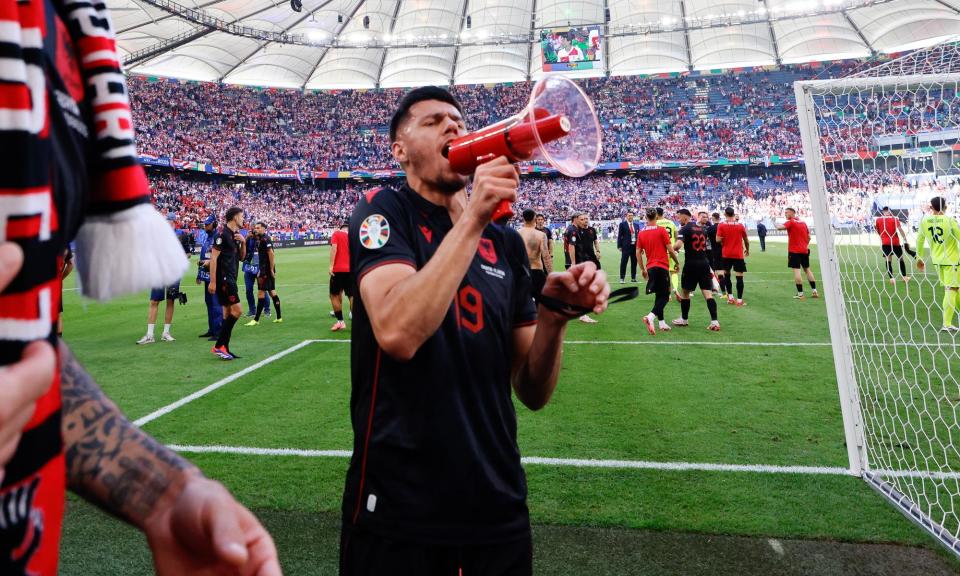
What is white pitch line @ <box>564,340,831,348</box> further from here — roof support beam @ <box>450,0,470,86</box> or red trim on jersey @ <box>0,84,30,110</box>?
roof support beam @ <box>450,0,470,86</box>

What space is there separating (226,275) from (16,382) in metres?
8.77

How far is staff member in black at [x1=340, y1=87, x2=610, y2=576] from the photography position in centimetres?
151

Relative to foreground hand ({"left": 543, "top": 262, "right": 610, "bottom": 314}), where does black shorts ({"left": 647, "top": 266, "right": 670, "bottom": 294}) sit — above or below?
above

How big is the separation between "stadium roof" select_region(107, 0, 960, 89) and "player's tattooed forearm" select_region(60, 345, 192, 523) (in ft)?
122

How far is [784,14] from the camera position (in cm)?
3956

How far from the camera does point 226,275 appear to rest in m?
8.64

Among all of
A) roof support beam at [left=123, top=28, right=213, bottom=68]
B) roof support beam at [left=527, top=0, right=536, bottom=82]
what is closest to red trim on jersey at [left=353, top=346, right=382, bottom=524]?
roof support beam at [left=123, top=28, right=213, bottom=68]

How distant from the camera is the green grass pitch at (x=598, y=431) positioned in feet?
11.6

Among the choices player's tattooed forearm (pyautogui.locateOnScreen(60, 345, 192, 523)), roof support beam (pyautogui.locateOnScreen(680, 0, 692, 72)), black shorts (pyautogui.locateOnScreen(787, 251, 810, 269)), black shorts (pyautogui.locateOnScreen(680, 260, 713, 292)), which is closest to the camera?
player's tattooed forearm (pyautogui.locateOnScreen(60, 345, 192, 523))

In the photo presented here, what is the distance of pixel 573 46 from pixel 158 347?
38.4 meters

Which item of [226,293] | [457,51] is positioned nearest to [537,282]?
[226,293]

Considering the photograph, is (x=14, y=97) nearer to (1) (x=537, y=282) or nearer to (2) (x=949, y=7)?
(1) (x=537, y=282)

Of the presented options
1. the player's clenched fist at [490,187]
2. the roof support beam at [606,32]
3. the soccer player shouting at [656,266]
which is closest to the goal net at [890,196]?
the player's clenched fist at [490,187]

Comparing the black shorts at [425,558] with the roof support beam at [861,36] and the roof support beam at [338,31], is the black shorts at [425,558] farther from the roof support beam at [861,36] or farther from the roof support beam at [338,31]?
the roof support beam at [861,36]
